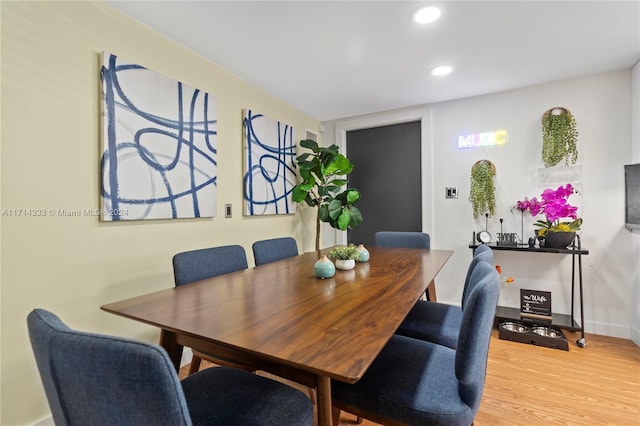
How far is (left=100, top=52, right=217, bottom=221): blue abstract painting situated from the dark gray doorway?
214 centimetres

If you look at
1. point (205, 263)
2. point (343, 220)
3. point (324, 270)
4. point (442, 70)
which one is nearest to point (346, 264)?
point (324, 270)

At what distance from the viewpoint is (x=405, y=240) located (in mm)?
2727

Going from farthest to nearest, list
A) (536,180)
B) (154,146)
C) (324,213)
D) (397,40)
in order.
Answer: (324,213), (536,180), (397,40), (154,146)

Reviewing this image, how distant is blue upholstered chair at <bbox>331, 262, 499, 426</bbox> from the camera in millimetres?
898

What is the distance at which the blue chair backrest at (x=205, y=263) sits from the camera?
61.1 inches

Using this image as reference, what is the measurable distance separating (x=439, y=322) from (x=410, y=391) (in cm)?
65

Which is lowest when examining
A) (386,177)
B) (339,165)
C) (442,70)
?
(386,177)

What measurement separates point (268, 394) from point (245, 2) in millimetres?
2069

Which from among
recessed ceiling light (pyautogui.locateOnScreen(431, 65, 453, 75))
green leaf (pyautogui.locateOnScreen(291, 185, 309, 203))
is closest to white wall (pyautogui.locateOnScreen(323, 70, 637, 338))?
recessed ceiling light (pyautogui.locateOnScreen(431, 65, 453, 75))

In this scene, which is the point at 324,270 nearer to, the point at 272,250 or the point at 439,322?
the point at 439,322

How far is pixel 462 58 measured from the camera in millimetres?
2387

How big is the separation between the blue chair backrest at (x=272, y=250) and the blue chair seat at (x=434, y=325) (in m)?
1.06

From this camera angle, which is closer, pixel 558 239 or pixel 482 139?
pixel 558 239

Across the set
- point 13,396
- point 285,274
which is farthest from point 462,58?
point 13,396
